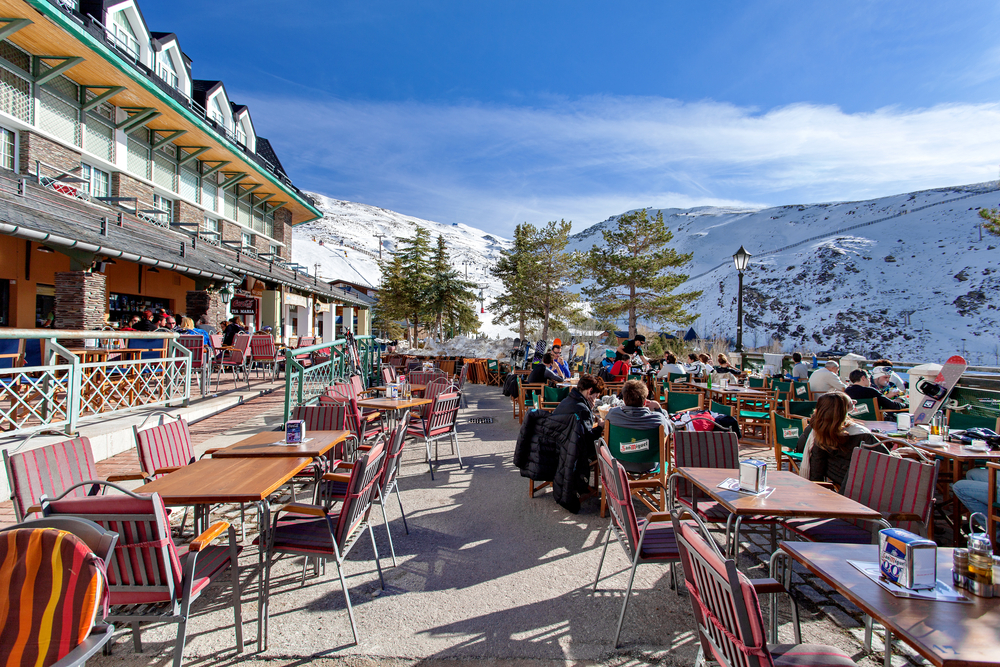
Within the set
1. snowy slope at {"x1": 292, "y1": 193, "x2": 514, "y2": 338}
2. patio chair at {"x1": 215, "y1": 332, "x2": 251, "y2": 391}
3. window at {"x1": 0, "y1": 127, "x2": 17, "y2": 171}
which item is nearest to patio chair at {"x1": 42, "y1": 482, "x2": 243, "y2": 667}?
patio chair at {"x1": 215, "y1": 332, "x2": 251, "y2": 391}

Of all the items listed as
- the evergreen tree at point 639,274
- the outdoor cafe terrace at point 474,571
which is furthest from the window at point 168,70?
the evergreen tree at point 639,274

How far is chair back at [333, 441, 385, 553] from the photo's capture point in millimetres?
2848

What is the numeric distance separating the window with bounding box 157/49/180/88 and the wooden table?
21.5 metres

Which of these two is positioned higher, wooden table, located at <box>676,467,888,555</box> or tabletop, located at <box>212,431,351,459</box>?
tabletop, located at <box>212,431,351,459</box>

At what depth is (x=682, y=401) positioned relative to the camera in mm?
6809

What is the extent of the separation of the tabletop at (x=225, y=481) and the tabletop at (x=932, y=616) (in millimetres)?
2761

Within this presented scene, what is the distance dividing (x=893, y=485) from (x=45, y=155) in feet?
56.2

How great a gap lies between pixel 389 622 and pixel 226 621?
3.09 feet

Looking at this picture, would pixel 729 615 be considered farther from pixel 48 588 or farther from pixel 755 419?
pixel 755 419

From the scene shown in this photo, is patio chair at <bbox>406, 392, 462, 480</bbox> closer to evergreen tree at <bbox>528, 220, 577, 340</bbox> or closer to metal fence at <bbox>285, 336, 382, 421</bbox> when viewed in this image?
metal fence at <bbox>285, 336, 382, 421</bbox>

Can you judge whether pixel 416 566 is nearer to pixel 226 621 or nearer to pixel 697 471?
pixel 226 621

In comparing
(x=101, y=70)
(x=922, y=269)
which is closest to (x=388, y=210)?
(x=922, y=269)

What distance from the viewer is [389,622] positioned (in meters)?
2.83

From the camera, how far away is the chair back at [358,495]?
9.34 feet
